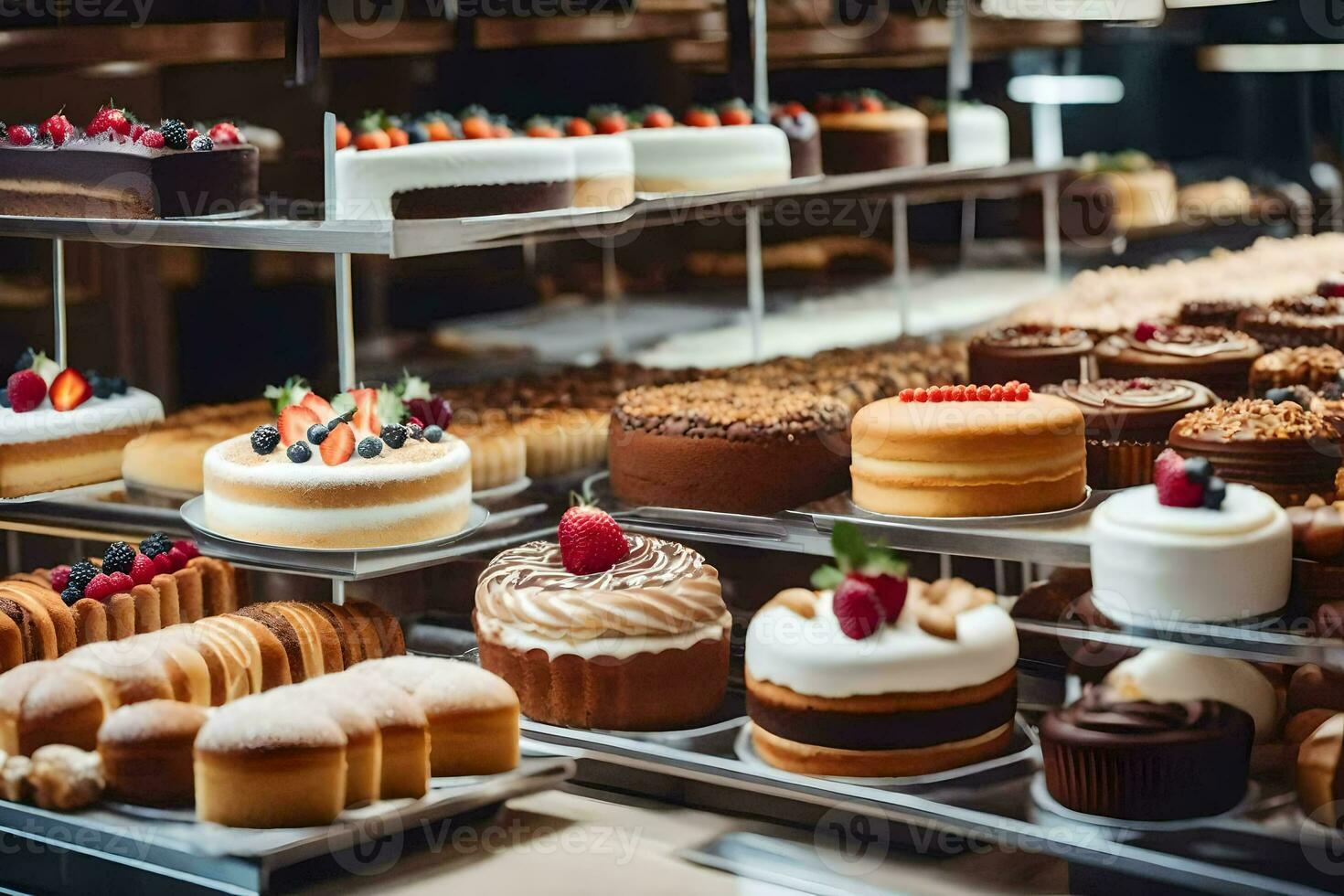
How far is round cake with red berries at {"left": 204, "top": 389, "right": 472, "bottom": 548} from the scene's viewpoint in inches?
130

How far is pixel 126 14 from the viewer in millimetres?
4094

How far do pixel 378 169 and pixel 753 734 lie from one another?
4.28 ft

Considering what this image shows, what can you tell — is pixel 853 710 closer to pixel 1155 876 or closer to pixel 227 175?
pixel 1155 876

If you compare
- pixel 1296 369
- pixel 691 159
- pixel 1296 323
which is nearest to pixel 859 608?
pixel 1296 369

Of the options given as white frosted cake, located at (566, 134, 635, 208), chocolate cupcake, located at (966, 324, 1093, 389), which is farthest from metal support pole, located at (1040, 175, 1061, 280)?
white frosted cake, located at (566, 134, 635, 208)

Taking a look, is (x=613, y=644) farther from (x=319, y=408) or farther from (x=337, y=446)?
(x=319, y=408)

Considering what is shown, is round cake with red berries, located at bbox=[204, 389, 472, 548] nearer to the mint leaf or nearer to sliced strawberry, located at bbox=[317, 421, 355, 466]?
sliced strawberry, located at bbox=[317, 421, 355, 466]

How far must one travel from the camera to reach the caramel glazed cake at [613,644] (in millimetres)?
3137

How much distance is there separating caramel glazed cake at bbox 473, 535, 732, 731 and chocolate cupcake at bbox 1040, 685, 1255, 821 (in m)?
0.69

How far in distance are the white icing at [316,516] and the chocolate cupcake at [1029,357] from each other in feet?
4.61

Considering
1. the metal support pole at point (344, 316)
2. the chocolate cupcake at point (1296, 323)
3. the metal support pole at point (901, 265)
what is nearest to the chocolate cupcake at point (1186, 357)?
the chocolate cupcake at point (1296, 323)

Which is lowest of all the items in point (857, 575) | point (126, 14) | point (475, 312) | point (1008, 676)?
point (1008, 676)

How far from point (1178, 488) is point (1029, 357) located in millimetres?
1203

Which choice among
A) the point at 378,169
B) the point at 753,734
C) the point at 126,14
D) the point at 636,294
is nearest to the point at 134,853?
the point at 753,734
